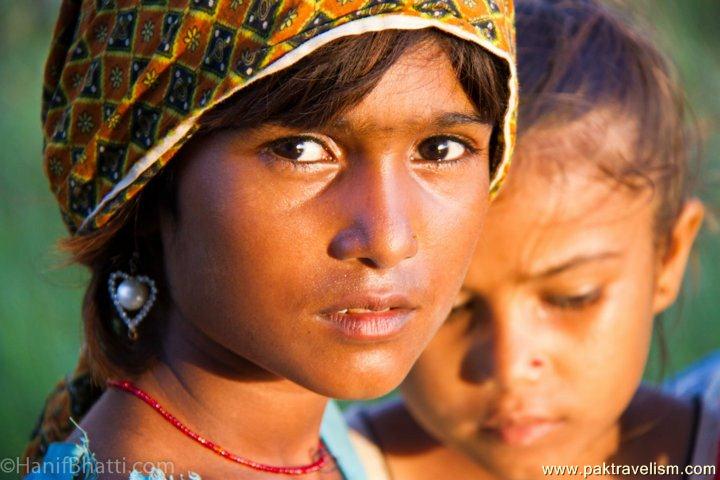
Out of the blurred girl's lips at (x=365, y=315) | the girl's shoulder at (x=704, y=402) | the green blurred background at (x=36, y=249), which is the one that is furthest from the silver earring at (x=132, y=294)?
the girl's shoulder at (x=704, y=402)

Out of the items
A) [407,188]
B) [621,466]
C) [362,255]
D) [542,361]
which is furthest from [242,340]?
[621,466]

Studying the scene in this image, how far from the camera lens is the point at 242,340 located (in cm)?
206

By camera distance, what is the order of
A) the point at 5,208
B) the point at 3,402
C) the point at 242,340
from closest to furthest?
the point at 242,340, the point at 3,402, the point at 5,208

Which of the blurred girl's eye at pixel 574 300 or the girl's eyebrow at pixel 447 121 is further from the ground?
the girl's eyebrow at pixel 447 121

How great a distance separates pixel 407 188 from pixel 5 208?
4.32m

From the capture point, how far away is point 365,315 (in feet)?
6.66

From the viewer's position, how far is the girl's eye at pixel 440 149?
211 centimetres

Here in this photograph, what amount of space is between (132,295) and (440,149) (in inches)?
28.9

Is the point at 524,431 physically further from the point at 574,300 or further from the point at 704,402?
the point at 704,402

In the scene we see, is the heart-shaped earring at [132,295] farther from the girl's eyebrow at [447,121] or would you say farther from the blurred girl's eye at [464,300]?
the blurred girl's eye at [464,300]

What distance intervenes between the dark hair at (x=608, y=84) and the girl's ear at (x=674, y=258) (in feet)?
0.15

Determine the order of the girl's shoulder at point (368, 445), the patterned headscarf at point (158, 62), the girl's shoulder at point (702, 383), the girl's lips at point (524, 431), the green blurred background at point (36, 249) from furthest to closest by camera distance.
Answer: the green blurred background at point (36, 249) → the girl's shoulder at point (702, 383) → the girl's shoulder at point (368, 445) → the girl's lips at point (524, 431) → the patterned headscarf at point (158, 62)

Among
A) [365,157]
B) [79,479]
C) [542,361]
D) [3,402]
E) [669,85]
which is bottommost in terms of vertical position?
[3,402]

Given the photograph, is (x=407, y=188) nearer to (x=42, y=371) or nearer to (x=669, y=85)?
(x=669, y=85)
